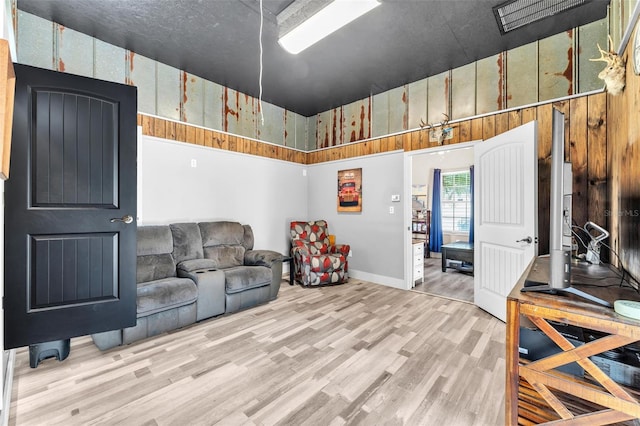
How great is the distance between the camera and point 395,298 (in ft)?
11.7

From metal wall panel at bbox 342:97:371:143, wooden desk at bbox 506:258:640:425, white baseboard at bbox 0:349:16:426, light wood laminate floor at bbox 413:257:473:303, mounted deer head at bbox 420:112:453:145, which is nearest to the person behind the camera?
wooden desk at bbox 506:258:640:425

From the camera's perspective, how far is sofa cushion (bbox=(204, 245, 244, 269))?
11.2 feet

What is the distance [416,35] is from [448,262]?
156 inches

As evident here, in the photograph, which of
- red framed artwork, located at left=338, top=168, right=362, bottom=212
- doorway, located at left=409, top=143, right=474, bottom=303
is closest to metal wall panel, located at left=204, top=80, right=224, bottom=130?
red framed artwork, located at left=338, top=168, right=362, bottom=212

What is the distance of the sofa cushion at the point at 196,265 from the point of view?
9.73ft

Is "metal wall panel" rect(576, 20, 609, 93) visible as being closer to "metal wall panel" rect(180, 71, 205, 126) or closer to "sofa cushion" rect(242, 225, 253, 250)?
"sofa cushion" rect(242, 225, 253, 250)

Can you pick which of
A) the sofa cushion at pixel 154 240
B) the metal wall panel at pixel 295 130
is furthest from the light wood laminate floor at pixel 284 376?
the metal wall panel at pixel 295 130

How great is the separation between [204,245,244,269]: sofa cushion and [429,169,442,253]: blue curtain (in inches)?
189

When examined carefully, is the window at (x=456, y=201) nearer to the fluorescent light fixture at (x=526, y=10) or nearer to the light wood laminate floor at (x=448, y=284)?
the light wood laminate floor at (x=448, y=284)

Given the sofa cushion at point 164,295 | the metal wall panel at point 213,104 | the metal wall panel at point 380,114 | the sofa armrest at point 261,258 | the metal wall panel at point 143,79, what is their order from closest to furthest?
the sofa cushion at point 164,295 < the metal wall panel at point 143,79 < the sofa armrest at point 261,258 < the metal wall panel at point 213,104 < the metal wall panel at point 380,114

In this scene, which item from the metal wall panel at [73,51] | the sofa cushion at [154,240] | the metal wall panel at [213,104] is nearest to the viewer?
the metal wall panel at [73,51]

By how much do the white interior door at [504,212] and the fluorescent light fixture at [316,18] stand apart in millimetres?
1874

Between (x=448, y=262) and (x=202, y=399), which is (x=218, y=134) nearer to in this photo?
(x=202, y=399)

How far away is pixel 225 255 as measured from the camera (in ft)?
11.5
